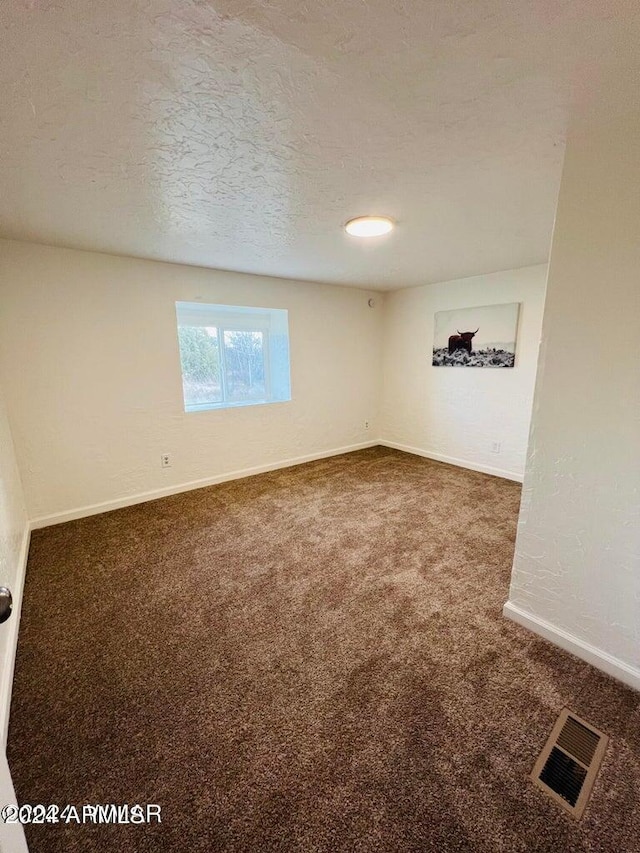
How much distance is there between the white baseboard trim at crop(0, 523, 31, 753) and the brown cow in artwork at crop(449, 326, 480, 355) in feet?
13.2

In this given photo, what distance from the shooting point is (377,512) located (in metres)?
2.79

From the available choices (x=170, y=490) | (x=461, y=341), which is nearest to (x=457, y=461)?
(x=461, y=341)

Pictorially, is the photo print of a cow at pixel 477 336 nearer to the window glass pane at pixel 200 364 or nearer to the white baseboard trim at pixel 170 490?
the white baseboard trim at pixel 170 490

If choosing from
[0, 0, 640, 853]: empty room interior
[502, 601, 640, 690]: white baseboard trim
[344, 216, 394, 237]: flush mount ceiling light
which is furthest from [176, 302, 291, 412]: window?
[502, 601, 640, 690]: white baseboard trim

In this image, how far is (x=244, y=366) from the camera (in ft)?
12.2

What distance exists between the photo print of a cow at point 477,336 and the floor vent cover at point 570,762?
114 inches

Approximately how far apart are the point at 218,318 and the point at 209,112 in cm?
246

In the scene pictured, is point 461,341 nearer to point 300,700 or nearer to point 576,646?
point 576,646

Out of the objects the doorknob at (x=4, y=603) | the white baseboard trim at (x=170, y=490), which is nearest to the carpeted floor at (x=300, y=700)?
the white baseboard trim at (x=170, y=490)

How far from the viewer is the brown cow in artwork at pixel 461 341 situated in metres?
3.57

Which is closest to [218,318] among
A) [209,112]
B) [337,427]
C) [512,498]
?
[337,427]

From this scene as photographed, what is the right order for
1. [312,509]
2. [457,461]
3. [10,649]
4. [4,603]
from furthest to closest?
[457,461] < [312,509] < [10,649] < [4,603]

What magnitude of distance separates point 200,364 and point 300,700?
2943 mm

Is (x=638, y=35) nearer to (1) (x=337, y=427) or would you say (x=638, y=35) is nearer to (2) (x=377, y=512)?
(2) (x=377, y=512)
